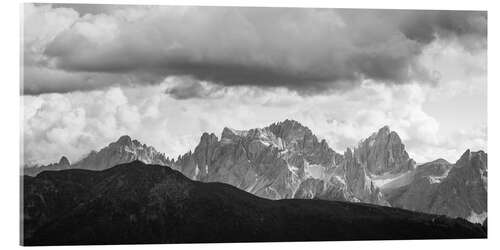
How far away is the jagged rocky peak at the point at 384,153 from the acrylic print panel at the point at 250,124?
→ 2.1 inches

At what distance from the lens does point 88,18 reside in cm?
2638

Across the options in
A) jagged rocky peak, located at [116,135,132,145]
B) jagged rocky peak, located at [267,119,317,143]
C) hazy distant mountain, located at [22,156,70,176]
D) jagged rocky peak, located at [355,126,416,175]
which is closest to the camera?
hazy distant mountain, located at [22,156,70,176]

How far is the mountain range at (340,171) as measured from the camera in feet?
91.0

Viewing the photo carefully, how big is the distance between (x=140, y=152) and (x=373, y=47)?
819 centimetres

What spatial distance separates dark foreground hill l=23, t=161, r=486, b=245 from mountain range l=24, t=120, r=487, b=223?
14.1 inches

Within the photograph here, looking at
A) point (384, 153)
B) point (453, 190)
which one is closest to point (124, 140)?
point (384, 153)

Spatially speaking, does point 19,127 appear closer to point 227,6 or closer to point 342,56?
point 227,6

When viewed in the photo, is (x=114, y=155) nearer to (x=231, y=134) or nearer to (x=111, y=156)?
(x=111, y=156)

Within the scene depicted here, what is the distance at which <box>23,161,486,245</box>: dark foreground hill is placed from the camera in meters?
26.0

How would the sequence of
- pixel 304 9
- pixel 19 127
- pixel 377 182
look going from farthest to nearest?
1. pixel 377 182
2. pixel 304 9
3. pixel 19 127

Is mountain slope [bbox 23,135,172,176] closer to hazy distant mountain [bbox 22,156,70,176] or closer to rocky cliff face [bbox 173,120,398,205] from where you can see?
hazy distant mountain [bbox 22,156,70,176]

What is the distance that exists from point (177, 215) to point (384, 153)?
6.93 m

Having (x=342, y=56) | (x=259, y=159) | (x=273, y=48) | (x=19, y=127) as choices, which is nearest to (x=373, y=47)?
(x=342, y=56)

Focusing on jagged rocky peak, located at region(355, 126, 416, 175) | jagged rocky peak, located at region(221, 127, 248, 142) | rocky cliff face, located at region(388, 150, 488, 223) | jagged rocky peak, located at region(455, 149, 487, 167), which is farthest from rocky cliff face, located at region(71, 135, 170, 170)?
jagged rocky peak, located at region(455, 149, 487, 167)
